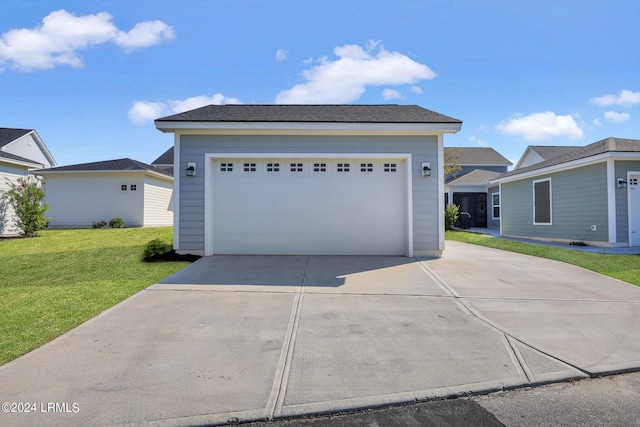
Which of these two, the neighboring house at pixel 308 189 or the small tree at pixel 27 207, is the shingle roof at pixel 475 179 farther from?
the small tree at pixel 27 207

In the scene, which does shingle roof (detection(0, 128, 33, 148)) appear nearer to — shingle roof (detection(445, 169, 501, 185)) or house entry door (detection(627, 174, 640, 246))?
shingle roof (detection(445, 169, 501, 185))

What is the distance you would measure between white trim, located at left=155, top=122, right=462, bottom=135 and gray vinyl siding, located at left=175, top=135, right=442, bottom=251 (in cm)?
28

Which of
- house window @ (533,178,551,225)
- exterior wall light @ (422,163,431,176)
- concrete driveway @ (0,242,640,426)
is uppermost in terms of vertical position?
exterior wall light @ (422,163,431,176)

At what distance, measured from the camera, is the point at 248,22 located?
9352mm

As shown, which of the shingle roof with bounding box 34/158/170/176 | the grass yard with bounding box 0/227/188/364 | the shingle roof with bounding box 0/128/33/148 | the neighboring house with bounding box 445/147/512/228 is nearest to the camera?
the grass yard with bounding box 0/227/188/364

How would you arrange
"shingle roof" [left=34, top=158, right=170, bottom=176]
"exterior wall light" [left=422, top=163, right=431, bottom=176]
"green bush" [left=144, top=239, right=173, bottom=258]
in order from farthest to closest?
"shingle roof" [left=34, top=158, right=170, bottom=176]
"exterior wall light" [left=422, top=163, right=431, bottom=176]
"green bush" [left=144, top=239, right=173, bottom=258]

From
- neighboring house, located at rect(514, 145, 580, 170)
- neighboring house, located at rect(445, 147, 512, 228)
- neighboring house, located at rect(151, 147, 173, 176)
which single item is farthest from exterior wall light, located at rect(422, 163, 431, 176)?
neighboring house, located at rect(151, 147, 173, 176)

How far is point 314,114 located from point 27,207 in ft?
40.0

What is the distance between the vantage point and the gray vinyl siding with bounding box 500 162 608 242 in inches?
435

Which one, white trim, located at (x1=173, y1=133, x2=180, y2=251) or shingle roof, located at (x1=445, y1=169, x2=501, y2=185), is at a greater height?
shingle roof, located at (x1=445, y1=169, x2=501, y2=185)

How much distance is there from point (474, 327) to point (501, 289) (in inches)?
84.9

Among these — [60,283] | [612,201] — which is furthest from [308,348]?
[612,201]

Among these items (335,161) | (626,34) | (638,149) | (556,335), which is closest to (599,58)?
(626,34)

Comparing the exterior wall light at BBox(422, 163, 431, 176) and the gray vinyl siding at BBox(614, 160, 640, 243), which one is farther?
the gray vinyl siding at BBox(614, 160, 640, 243)
